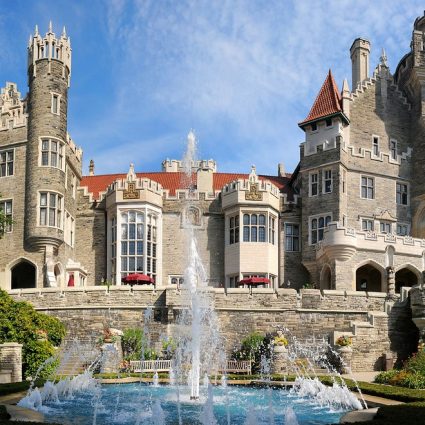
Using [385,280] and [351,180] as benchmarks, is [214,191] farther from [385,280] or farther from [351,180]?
[385,280]

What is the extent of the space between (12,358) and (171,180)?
25148 mm

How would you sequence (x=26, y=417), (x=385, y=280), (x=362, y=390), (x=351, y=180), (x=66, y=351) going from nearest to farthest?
(x=26, y=417), (x=362, y=390), (x=66, y=351), (x=385, y=280), (x=351, y=180)

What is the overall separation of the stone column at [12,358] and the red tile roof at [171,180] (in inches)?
861

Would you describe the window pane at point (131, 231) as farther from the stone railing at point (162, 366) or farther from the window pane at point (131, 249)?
the stone railing at point (162, 366)

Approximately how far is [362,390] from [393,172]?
2404 centimetres

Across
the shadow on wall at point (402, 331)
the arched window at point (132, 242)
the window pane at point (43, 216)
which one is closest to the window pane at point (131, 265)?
the arched window at point (132, 242)

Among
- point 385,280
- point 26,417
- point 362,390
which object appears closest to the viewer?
point 26,417

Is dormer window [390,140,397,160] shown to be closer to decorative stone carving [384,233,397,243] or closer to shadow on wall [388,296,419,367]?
decorative stone carving [384,233,397,243]

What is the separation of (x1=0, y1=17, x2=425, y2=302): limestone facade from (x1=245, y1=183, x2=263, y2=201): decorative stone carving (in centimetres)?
7

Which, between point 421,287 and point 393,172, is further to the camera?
point 393,172

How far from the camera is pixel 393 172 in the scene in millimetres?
45969

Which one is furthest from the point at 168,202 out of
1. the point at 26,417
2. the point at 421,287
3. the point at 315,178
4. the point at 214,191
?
the point at 26,417

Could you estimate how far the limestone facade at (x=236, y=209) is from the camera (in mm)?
41250

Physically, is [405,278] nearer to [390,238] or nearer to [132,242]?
[390,238]
